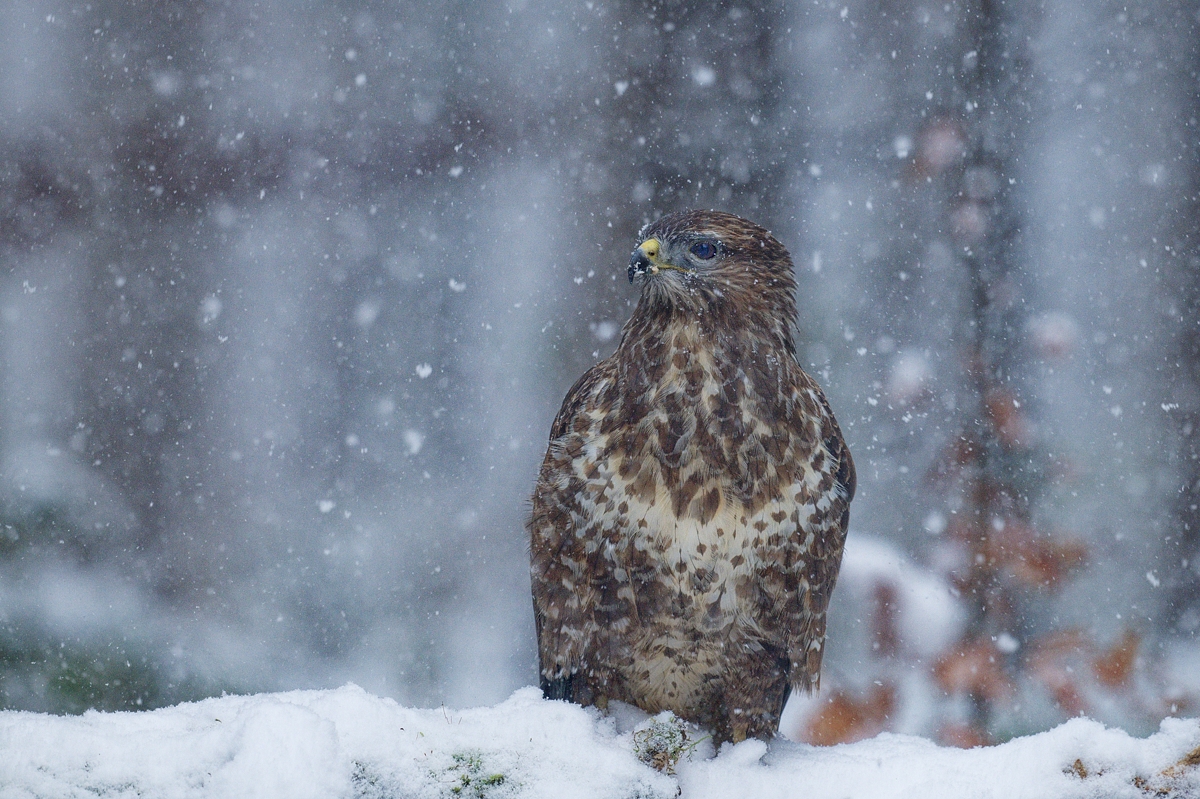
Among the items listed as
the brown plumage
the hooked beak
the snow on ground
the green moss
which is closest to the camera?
the snow on ground

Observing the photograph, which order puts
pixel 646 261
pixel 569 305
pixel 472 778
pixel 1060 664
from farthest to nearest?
pixel 569 305 → pixel 1060 664 → pixel 646 261 → pixel 472 778

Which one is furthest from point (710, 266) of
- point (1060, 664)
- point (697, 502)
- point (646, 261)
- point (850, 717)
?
point (1060, 664)

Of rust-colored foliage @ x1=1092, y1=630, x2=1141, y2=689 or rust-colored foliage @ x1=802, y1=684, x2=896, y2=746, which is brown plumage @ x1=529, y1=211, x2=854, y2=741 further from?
rust-colored foliage @ x1=1092, y1=630, x2=1141, y2=689

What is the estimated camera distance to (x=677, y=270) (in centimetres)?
255

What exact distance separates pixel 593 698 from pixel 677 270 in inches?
46.3

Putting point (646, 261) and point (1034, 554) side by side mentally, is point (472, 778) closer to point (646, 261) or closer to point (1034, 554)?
point (646, 261)

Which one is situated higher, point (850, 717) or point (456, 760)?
point (850, 717)

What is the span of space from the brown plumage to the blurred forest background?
7.64 ft

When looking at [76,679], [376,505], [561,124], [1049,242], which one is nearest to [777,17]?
[561,124]

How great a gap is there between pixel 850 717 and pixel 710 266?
306 cm

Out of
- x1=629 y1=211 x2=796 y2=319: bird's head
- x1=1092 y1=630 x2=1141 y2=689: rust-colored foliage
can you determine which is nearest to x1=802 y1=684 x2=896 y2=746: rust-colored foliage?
x1=1092 y1=630 x2=1141 y2=689: rust-colored foliage

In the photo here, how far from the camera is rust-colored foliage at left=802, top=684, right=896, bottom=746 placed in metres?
4.66

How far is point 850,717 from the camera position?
15.7 feet

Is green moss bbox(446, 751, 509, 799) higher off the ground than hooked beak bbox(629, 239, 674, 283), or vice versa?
hooked beak bbox(629, 239, 674, 283)
